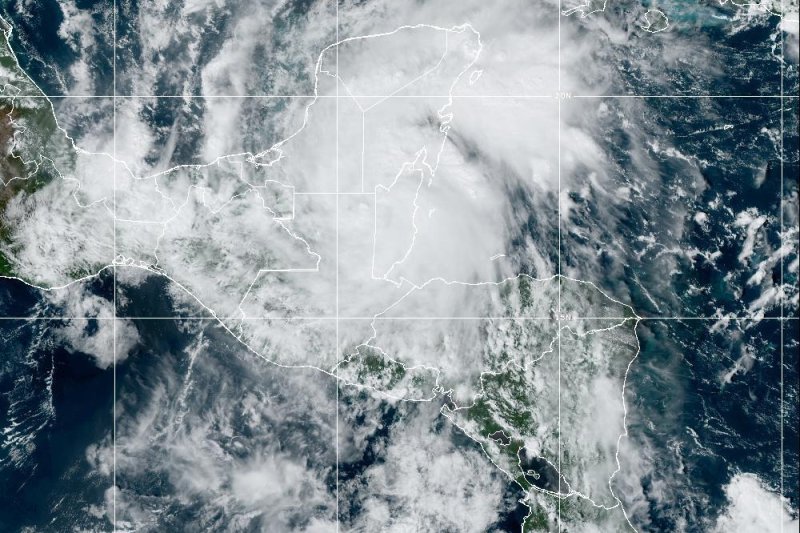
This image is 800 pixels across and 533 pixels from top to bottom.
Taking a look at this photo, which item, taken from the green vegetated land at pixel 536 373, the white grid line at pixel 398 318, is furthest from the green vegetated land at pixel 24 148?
the green vegetated land at pixel 536 373

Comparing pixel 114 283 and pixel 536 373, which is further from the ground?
pixel 114 283

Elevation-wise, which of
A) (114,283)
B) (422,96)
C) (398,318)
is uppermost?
(422,96)

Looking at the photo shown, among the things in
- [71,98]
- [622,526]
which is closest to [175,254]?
[71,98]

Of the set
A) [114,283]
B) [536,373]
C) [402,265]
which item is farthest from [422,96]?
[114,283]

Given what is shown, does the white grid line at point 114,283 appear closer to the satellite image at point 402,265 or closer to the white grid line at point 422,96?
the satellite image at point 402,265

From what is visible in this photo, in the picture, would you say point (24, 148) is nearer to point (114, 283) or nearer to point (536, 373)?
point (114, 283)

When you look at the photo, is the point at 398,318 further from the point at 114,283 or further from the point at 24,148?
the point at 24,148

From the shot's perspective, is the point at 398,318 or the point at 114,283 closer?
the point at 398,318

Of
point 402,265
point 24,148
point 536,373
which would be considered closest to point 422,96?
point 402,265
